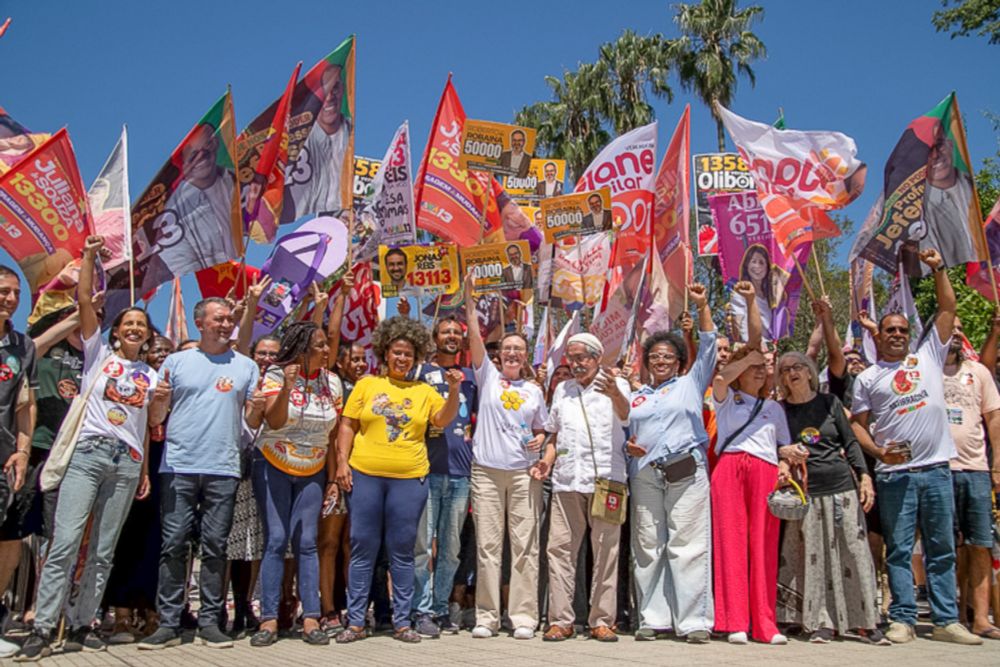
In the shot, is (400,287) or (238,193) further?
(400,287)

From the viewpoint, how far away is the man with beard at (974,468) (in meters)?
6.06

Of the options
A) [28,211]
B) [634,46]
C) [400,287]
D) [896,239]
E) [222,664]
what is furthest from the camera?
[634,46]

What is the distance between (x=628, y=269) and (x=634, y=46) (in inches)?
758

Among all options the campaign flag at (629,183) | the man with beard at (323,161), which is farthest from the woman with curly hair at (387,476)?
the campaign flag at (629,183)

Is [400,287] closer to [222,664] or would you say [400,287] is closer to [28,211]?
[28,211]

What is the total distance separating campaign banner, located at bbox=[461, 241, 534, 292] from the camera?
7.57 metres

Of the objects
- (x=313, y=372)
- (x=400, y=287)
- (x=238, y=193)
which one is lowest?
(x=313, y=372)

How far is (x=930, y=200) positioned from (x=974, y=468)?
216 centimetres

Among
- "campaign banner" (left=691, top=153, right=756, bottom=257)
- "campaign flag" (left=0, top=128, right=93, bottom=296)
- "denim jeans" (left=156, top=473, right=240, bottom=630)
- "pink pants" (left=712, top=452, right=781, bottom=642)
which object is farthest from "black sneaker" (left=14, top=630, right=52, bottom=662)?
"campaign banner" (left=691, top=153, right=756, bottom=257)

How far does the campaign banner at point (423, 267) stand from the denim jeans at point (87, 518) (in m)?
3.01

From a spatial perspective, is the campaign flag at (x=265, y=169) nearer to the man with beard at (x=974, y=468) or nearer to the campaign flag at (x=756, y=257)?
the campaign flag at (x=756, y=257)

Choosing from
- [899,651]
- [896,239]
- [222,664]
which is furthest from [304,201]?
[899,651]

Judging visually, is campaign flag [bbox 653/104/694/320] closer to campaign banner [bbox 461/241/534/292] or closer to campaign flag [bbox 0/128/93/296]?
campaign banner [bbox 461/241/534/292]

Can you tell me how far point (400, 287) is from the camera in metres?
7.86
